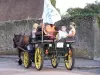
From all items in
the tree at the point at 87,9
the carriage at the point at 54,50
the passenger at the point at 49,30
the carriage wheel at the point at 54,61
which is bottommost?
the carriage wheel at the point at 54,61

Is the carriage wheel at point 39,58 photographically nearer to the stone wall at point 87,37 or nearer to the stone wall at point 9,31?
the stone wall at point 87,37

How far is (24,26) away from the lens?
29078mm

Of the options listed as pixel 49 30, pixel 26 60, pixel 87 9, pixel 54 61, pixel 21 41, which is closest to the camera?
pixel 49 30

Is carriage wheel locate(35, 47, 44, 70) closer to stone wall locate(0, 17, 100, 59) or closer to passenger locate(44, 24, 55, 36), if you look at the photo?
passenger locate(44, 24, 55, 36)

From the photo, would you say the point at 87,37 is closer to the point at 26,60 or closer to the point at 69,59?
the point at 26,60

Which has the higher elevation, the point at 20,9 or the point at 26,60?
the point at 20,9

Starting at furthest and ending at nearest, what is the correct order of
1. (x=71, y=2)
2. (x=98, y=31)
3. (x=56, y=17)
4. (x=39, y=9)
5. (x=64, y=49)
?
(x=39, y=9) → (x=71, y=2) → (x=98, y=31) → (x=56, y=17) → (x=64, y=49)

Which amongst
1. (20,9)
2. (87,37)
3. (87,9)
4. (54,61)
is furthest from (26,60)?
(20,9)

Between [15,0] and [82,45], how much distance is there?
19791 mm

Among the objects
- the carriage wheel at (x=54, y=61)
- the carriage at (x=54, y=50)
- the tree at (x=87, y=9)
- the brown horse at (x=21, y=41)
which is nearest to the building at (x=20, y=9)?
the tree at (x=87, y=9)

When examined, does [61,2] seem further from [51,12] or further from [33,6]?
[51,12]

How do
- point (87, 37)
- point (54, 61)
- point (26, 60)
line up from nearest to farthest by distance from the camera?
point (54, 61) → point (26, 60) → point (87, 37)

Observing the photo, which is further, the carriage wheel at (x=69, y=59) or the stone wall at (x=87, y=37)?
the stone wall at (x=87, y=37)

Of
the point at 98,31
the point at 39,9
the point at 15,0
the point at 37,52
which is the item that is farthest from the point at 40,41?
the point at 15,0
